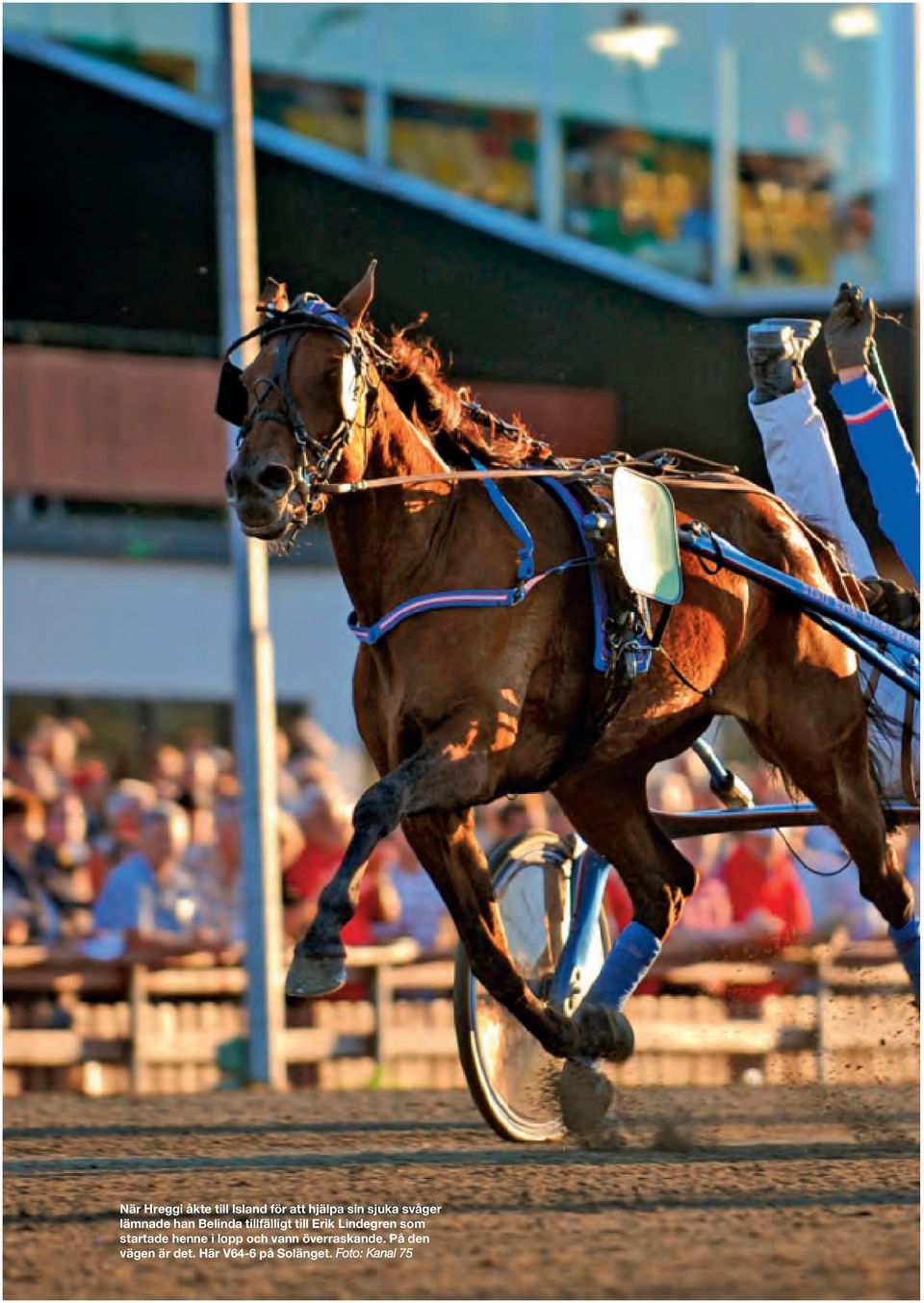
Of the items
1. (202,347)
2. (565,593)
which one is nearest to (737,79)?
(202,347)

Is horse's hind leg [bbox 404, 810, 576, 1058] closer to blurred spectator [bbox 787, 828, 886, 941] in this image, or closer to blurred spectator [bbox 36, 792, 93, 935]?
blurred spectator [bbox 36, 792, 93, 935]

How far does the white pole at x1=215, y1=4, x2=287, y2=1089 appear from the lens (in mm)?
10789

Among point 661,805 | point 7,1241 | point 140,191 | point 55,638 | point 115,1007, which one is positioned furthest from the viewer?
point 140,191

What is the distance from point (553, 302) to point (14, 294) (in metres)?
10.2

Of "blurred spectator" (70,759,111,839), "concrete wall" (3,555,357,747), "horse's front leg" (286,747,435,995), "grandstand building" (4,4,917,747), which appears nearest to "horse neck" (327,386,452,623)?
"horse's front leg" (286,747,435,995)

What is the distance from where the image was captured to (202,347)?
17062 millimetres

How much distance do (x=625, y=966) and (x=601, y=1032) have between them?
0.40 meters

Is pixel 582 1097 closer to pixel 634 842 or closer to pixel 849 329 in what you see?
pixel 634 842

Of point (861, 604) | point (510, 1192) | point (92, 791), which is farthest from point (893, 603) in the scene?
point (92, 791)

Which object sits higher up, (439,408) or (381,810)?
(439,408)

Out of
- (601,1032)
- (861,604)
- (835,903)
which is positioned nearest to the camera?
(601,1032)

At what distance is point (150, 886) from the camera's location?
1082 centimetres

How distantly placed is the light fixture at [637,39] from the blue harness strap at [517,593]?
11380 mm

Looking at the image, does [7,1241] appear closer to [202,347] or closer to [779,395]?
[779,395]
